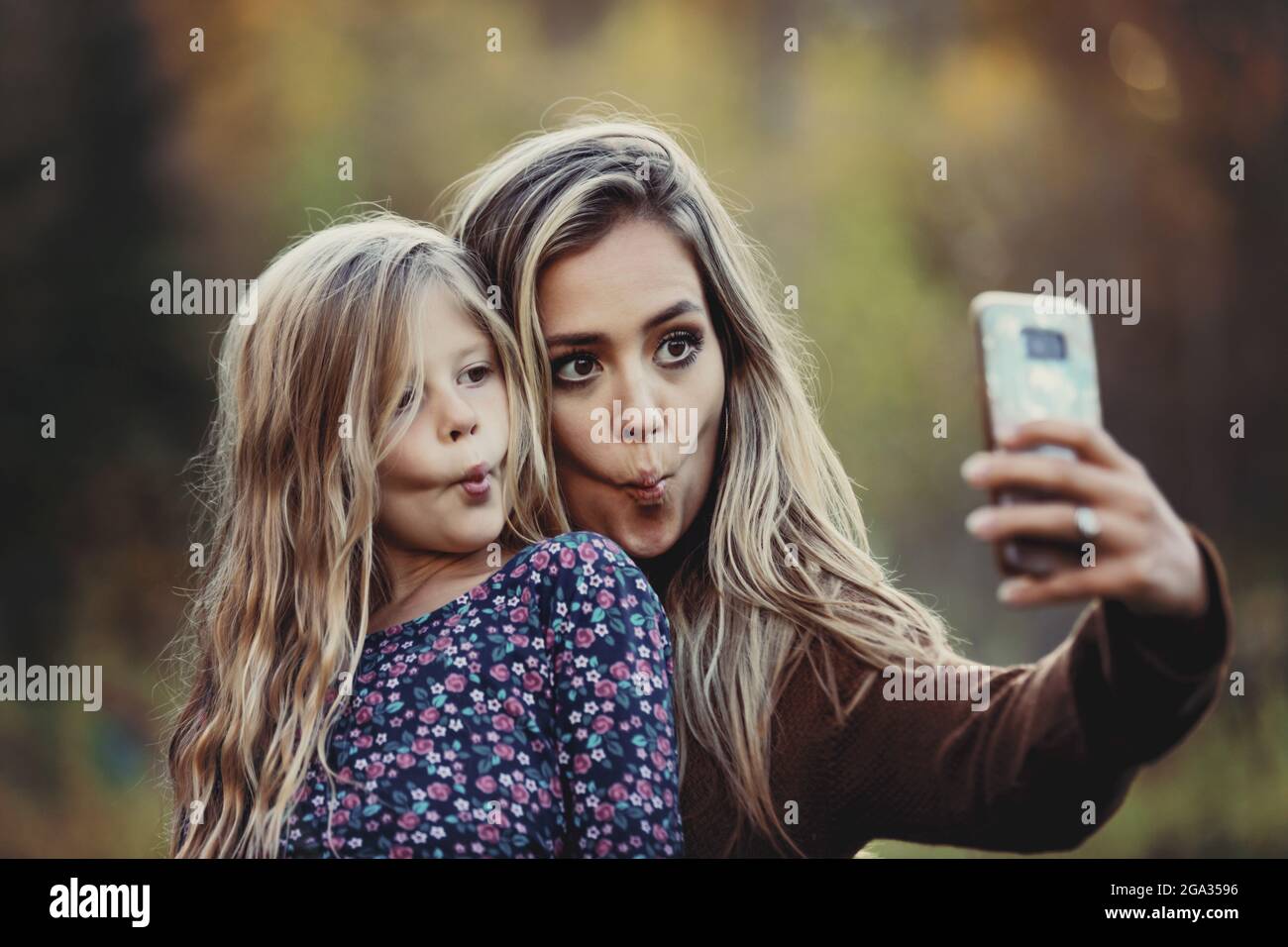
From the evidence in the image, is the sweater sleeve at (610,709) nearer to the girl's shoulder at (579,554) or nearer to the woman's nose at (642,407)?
the girl's shoulder at (579,554)

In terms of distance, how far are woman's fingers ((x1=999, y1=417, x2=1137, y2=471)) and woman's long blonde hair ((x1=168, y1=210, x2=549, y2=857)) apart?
33.0 inches

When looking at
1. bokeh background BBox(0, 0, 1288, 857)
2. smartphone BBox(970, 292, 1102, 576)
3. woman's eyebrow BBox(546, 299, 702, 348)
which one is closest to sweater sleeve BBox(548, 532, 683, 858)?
woman's eyebrow BBox(546, 299, 702, 348)

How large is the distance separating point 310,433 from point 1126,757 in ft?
4.55

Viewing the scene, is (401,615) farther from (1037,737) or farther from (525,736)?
(1037,737)

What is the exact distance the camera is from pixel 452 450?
2.25 m

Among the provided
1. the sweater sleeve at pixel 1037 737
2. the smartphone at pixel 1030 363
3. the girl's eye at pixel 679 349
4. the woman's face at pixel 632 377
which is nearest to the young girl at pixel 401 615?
the woman's face at pixel 632 377

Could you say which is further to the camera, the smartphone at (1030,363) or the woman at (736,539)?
the woman at (736,539)

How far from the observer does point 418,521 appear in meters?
2.30

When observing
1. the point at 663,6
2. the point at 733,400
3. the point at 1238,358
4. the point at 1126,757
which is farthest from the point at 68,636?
the point at 1238,358

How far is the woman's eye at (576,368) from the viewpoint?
8.02 feet

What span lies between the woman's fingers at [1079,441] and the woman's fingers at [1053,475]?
0.02 m

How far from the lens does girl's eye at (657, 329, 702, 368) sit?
244 cm

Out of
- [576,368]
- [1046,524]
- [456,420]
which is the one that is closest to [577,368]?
[576,368]
